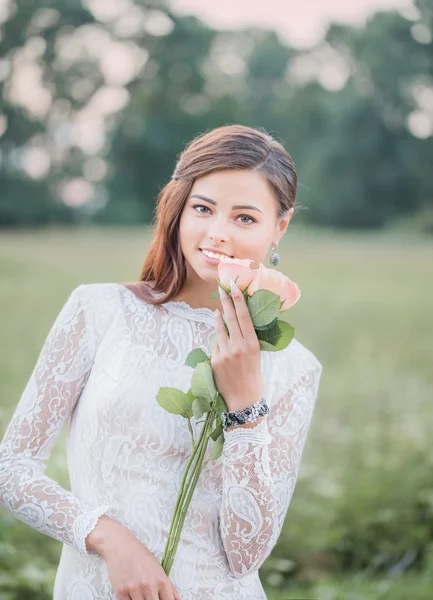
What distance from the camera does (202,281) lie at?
1.60m

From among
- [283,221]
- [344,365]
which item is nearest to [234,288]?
[283,221]

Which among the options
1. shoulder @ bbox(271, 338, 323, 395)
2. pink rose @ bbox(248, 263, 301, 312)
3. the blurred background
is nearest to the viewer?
pink rose @ bbox(248, 263, 301, 312)

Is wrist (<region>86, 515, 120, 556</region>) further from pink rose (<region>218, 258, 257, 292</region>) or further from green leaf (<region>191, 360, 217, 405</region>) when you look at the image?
pink rose (<region>218, 258, 257, 292</region>)

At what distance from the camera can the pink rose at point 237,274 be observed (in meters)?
1.17

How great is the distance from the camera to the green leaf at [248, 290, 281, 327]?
45.6 inches

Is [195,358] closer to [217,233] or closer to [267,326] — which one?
[267,326]

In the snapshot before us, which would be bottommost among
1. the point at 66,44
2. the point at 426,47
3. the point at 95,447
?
the point at 95,447

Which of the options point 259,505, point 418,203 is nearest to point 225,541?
point 259,505

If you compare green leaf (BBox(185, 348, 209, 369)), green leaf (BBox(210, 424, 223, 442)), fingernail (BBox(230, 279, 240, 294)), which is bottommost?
green leaf (BBox(210, 424, 223, 442))

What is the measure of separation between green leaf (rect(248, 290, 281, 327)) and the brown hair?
0.41m

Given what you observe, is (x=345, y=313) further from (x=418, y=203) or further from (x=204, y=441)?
(x=204, y=441)

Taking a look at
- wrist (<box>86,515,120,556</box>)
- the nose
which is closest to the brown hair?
the nose

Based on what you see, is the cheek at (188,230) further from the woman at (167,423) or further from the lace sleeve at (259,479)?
the lace sleeve at (259,479)

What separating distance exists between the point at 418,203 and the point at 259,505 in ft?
12.2
